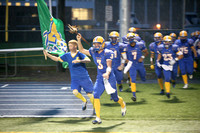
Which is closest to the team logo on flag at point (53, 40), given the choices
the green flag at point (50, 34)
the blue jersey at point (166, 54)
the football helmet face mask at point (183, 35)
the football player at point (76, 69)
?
the green flag at point (50, 34)

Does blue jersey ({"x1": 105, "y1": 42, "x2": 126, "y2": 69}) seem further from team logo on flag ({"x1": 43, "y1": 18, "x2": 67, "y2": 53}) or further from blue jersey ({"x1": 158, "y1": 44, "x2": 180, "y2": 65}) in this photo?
team logo on flag ({"x1": 43, "y1": 18, "x2": 67, "y2": 53})

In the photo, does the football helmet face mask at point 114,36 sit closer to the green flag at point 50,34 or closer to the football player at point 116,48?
the football player at point 116,48

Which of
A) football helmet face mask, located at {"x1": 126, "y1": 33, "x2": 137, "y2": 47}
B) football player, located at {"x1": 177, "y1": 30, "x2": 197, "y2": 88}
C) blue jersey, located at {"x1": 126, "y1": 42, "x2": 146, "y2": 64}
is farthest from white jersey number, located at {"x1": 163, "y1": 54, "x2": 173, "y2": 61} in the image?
football player, located at {"x1": 177, "y1": 30, "x2": 197, "y2": 88}

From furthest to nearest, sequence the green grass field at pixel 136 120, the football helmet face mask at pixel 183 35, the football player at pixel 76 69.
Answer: the football helmet face mask at pixel 183 35, the football player at pixel 76 69, the green grass field at pixel 136 120

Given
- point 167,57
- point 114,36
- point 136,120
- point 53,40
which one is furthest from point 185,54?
point 136,120

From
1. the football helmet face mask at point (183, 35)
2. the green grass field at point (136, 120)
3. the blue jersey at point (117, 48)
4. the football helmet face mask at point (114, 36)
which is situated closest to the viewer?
the green grass field at point (136, 120)

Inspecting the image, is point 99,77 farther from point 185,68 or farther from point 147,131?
point 185,68

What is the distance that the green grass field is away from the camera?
731 cm

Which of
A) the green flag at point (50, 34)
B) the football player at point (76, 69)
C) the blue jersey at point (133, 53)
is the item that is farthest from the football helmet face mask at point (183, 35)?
the football player at point (76, 69)

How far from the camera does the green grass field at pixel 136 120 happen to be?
731 cm

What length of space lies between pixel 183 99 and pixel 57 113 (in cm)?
434

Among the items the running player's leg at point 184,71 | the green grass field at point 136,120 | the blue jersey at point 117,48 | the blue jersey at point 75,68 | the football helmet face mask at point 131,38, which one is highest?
the football helmet face mask at point 131,38

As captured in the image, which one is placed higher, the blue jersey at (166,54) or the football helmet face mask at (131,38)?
the football helmet face mask at (131,38)

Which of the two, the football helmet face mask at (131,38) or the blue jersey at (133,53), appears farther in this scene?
the blue jersey at (133,53)
